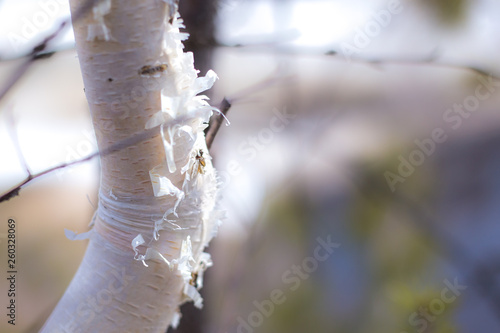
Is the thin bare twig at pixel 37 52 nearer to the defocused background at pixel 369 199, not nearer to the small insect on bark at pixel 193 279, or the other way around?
the small insect on bark at pixel 193 279

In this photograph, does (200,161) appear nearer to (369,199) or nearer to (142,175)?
(142,175)

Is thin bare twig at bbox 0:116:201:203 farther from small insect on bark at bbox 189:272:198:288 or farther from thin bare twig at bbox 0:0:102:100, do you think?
small insect on bark at bbox 189:272:198:288

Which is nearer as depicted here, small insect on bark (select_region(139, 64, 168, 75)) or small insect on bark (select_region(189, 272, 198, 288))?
small insect on bark (select_region(139, 64, 168, 75))

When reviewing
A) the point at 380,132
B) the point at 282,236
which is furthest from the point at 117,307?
the point at 380,132

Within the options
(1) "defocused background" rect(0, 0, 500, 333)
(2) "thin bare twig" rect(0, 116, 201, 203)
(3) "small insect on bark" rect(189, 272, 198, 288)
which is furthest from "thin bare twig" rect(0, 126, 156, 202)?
(1) "defocused background" rect(0, 0, 500, 333)

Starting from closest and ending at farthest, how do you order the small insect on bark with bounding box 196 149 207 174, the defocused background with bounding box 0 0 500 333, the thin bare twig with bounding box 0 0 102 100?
the thin bare twig with bounding box 0 0 102 100 → the small insect on bark with bounding box 196 149 207 174 → the defocused background with bounding box 0 0 500 333

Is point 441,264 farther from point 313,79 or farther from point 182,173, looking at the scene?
point 182,173

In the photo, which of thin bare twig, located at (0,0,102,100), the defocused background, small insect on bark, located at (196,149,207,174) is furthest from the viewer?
the defocused background

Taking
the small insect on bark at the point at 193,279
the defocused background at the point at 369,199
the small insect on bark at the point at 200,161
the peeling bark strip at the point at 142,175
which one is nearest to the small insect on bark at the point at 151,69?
the peeling bark strip at the point at 142,175
